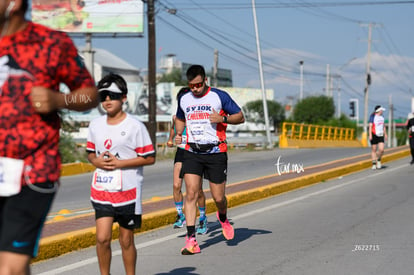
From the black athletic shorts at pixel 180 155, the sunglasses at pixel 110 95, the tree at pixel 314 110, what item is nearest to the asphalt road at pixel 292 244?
the black athletic shorts at pixel 180 155

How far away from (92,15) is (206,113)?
4723cm

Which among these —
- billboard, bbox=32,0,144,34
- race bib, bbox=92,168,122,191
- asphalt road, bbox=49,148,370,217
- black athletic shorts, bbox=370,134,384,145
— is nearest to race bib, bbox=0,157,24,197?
race bib, bbox=92,168,122,191

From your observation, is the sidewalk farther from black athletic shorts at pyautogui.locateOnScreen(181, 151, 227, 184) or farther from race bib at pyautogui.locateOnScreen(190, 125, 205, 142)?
race bib at pyautogui.locateOnScreen(190, 125, 205, 142)

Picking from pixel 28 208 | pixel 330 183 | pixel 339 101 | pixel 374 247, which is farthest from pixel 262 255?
pixel 339 101

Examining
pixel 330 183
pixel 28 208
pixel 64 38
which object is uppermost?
pixel 64 38

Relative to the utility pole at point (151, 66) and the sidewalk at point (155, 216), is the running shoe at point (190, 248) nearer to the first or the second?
the sidewalk at point (155, 216)

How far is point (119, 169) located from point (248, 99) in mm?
97356

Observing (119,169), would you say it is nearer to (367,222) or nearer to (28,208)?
(28,208)

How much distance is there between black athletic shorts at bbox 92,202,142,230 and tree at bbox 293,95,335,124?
96.0 m

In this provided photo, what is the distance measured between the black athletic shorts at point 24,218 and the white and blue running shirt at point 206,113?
14.6ft

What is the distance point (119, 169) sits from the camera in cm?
543

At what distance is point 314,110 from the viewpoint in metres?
101

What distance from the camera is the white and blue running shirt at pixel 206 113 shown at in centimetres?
800

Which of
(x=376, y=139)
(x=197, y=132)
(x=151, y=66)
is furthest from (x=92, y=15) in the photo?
(x=197, y=132)
